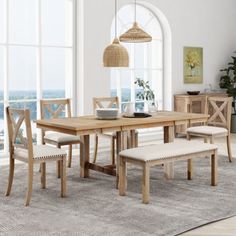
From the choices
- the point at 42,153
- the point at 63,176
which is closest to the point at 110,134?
the point at 63,176

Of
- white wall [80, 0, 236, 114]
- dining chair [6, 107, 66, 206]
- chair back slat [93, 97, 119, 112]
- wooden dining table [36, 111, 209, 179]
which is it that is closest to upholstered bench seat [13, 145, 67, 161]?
dining chair [6, 107, 66, 206]

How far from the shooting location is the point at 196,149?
4547mm

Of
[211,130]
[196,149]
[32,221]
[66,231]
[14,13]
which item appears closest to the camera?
[66,231]

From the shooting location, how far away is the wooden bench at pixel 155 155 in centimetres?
411

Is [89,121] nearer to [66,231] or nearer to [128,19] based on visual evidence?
[66,231]

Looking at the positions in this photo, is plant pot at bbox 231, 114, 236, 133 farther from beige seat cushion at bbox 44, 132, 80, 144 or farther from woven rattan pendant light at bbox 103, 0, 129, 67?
woven rattan pendant light at bbox 103, 0, 129, 67

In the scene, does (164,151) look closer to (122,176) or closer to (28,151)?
(122,176)

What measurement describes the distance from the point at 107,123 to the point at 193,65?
4.60 metres

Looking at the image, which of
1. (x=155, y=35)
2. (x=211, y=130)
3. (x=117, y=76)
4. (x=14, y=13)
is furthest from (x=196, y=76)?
(x=14, y=13)

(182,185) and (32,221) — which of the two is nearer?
(32,221)

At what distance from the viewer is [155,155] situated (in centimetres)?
417

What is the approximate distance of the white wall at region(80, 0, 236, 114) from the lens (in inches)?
280

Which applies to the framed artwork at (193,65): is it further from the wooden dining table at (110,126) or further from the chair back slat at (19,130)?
the chair back slat at (19,130)

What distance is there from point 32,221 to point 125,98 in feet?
15.1
